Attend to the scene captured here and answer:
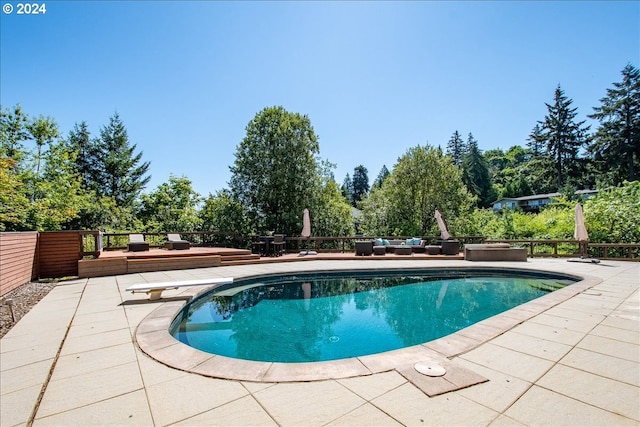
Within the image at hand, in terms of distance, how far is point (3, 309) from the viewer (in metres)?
4.98

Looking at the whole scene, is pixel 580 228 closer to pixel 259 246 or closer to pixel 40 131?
pixel 259 246

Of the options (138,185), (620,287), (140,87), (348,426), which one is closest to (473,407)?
(348,426)

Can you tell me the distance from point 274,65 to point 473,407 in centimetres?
1316

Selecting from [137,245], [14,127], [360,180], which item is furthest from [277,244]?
[360,180]

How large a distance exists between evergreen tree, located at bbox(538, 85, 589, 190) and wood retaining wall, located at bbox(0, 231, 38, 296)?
4841 cm

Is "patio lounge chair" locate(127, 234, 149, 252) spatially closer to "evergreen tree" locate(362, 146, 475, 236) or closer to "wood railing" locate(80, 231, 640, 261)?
"wood railing" locate(80, 231, 640, 261)

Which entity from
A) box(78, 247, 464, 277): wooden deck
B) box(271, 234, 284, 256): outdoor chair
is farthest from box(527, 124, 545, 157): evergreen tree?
box(271, 234, 284, 256): outdoor chair

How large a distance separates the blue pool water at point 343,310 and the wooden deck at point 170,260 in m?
2.33

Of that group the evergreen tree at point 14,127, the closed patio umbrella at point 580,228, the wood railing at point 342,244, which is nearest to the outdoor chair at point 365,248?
the wood railing at point 342,244

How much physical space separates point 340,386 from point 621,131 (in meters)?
45.1

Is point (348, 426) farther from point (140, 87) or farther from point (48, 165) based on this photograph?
point (48, 165)

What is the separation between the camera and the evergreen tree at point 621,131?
31266 millimetres

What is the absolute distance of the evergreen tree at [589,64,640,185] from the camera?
3127 centimetres

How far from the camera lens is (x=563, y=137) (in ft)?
124
